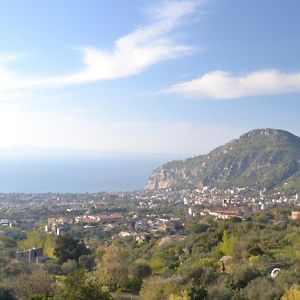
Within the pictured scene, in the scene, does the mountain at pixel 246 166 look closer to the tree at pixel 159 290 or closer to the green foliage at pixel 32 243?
the green foliage at pixel 32 243

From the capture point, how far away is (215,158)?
406ft

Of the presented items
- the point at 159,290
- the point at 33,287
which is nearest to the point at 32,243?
the point at 33,287

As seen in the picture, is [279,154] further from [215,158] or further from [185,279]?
[185,279]

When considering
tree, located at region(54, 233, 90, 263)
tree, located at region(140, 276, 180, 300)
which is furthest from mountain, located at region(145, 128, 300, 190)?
tree, located at region(140, 276, 180, 300)

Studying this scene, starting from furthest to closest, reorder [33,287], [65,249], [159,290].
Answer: [65,249] < [33,287] < [159,290]

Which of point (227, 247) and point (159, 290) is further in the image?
point (227, 247)

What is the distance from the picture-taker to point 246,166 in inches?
4459

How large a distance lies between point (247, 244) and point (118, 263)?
6.74 m

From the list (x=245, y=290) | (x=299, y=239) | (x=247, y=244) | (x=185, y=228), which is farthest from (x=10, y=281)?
(x=185, y=228)

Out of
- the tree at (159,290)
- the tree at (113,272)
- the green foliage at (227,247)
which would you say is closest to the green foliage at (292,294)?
the tree at (159,290)

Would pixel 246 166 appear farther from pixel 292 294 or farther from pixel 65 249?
pixel 292 294

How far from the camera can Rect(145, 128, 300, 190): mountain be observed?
102125 mm

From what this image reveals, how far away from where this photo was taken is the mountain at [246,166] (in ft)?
335

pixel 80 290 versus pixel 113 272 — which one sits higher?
pixel 80 290
